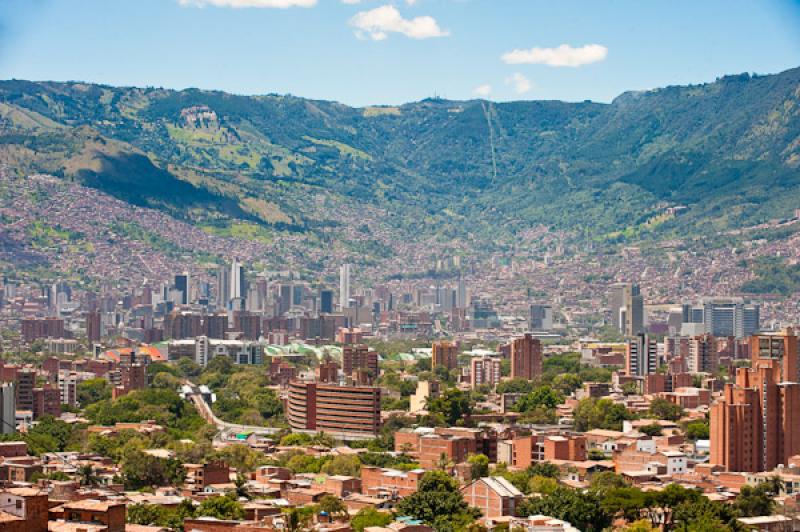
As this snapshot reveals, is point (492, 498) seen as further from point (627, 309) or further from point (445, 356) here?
point (627, 309)

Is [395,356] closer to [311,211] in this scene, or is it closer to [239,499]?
[239,499]

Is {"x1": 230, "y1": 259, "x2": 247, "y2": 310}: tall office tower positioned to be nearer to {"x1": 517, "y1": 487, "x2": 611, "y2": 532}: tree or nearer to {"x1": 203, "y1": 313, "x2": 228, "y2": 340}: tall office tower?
{"x1": 203, "y1": 313, "x2": 228, "y2": 340}: tall office tower

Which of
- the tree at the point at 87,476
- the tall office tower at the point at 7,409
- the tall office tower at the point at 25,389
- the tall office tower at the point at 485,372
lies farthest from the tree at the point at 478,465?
the tall office tower at the point at 485,372

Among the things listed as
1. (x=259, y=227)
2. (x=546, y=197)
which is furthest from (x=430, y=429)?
(x=546, y=197)

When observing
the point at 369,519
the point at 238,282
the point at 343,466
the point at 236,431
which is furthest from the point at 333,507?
the point at 238,282

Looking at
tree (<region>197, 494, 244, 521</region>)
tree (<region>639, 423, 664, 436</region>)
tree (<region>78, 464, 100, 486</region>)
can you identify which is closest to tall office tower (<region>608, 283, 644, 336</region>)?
tree (<region>639, 423, 664, 436</region>)

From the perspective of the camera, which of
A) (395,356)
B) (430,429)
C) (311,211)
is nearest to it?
(430,429)
